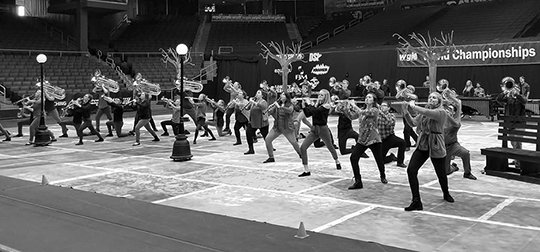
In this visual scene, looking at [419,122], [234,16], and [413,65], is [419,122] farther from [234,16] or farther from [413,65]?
[234,16]

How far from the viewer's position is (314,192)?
930 centimetres

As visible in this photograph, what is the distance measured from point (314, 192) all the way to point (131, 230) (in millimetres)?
3577

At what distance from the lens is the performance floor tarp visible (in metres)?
5.98

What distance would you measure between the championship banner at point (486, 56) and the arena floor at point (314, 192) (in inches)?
492

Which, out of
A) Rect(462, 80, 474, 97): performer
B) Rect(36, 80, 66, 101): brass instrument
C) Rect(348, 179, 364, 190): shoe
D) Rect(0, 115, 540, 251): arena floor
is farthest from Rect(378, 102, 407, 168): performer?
Rect(462, 80, 474, 97): performer

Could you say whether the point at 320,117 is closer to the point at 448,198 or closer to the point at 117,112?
the point at 448,198

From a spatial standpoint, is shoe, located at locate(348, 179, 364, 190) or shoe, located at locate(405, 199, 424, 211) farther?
shoe, located at locate(348, 179, 364, 190)

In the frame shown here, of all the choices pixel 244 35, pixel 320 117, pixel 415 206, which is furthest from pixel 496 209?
pixel 244 35

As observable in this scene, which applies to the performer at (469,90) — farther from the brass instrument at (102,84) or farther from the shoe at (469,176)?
the shoe at (469,176)

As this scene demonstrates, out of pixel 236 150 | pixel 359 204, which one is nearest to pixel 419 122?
pixel 359 204

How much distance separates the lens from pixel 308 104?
1070 cm

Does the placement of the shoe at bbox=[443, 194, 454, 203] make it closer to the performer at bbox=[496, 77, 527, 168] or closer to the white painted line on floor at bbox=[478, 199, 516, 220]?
the white painted line on floor at bbox=[478, 199, 516, 220]

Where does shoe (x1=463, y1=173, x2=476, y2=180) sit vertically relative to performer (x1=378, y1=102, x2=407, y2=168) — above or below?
below

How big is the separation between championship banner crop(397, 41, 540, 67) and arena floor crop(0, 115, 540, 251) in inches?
492
